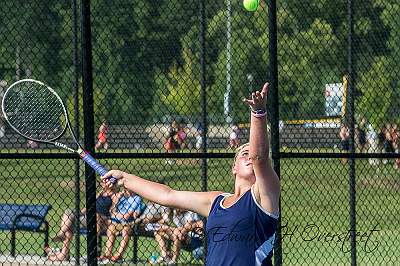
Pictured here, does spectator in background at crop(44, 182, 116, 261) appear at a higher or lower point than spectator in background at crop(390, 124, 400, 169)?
lower

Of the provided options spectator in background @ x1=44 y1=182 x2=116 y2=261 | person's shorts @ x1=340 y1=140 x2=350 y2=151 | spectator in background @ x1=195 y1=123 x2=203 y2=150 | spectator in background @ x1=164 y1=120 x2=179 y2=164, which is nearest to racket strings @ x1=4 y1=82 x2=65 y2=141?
spectator in background @ x1=195 y1=123 x2=203 y2=150

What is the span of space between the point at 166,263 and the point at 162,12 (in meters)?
2.26

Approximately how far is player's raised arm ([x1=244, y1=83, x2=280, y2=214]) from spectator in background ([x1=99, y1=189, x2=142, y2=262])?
431 centimetres

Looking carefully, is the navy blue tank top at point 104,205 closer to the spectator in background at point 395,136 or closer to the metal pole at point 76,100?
the metal pole at point 76,100

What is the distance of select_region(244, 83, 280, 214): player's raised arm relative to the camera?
4.07 meters

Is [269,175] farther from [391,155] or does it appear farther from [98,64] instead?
[98,64]

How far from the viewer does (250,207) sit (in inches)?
173

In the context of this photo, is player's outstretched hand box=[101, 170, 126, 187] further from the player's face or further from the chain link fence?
the chain link fence

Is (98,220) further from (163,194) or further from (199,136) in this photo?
(163,194)

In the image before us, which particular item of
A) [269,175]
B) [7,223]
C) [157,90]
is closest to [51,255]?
[7,223]

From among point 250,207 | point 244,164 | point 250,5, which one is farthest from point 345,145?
point 250,207

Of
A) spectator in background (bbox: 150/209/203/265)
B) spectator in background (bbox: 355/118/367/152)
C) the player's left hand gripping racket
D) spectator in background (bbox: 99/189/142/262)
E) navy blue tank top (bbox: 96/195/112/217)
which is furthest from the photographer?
spectator in background (bbox: 355/118/367/152)

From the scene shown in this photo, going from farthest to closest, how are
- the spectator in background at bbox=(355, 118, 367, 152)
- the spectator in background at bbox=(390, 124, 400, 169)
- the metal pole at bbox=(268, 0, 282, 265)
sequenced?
the spectator in background at bbox=(390, 124, 400, 169)
the spectator in background at bbox=(355, 118, 367, 152)
the metal pole at bbox=(268, 0, 282, 265)

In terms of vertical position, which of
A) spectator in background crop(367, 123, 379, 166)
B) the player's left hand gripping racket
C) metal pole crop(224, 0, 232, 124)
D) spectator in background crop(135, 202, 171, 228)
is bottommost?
spectator in background crop(135, 202, 171, 228)
